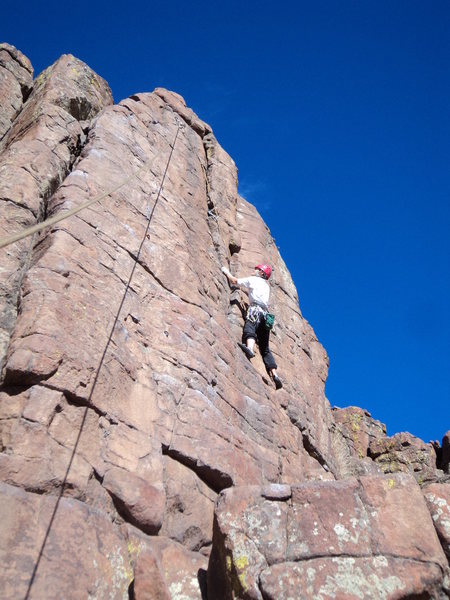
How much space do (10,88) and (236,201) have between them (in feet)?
20.2

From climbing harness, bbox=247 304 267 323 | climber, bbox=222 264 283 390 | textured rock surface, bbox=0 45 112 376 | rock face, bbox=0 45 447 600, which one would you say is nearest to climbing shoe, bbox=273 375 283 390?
climber, bbox=222 264 283 390

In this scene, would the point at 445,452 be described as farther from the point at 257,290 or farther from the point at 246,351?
the point at 246,351

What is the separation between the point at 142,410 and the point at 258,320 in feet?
15.7

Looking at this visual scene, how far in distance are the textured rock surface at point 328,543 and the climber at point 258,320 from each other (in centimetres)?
515

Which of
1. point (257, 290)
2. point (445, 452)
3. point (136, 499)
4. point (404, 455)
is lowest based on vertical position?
point (136, 499)

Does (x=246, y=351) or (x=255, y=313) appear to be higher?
(x=255, y=313)

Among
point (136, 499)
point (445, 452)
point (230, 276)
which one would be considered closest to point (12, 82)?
point (230, 276)

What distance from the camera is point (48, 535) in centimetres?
457

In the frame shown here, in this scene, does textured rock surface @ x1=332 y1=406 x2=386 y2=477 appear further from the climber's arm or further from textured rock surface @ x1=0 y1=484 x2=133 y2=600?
textured rock surface @ x1=0 y1=484 x2=133 y2=600

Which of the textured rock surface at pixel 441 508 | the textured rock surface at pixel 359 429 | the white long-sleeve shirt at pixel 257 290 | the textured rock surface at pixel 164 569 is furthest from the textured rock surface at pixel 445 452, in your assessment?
the textured rock surface at pixel 164 569

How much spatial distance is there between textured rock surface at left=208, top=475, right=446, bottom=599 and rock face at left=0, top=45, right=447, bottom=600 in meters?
0.02

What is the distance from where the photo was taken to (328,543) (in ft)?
17.1

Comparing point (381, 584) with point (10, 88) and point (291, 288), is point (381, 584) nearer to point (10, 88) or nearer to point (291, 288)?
point (291, 288)

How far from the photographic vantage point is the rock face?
4918 mm
